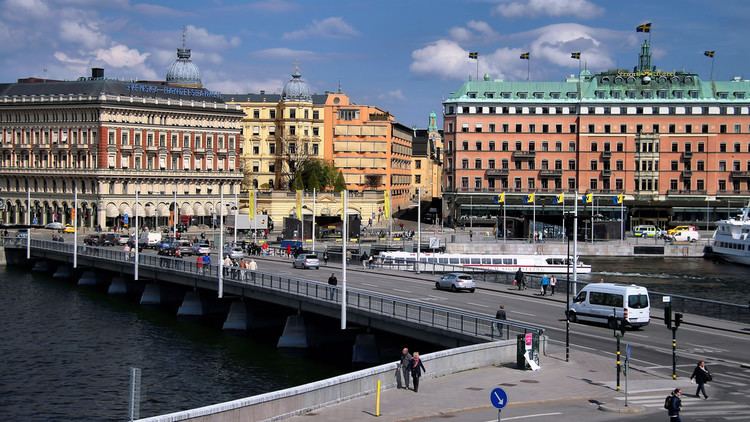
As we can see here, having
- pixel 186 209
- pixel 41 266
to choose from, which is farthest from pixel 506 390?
pixel 186 209

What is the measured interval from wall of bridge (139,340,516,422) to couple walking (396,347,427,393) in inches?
10.4

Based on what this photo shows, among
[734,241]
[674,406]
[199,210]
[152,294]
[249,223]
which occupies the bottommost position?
[152,294]

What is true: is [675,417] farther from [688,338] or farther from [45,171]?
[45,171]

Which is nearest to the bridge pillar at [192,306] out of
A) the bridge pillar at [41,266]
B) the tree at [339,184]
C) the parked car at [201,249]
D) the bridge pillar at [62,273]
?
the parked car at [201,249]

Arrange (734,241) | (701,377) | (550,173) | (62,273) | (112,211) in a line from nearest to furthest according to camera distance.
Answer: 1. (701,377)
2. (62,273)
3. (734,241)
4. (112,211)
5. (550,173)

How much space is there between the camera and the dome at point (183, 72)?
7047 inches

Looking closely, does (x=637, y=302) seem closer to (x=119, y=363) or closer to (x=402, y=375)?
(x=402, y=375)

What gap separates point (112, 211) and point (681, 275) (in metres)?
80.2

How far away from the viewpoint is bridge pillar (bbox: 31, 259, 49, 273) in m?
113

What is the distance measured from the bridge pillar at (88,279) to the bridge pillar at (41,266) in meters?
13.6

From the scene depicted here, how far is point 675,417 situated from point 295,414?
457 inches

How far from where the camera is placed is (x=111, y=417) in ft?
151

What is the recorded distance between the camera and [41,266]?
114 metres

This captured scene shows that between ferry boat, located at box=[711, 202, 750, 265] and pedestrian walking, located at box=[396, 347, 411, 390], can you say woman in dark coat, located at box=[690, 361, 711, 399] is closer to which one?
pedestrian walking, located at box=[396, 347, 411, 390]
